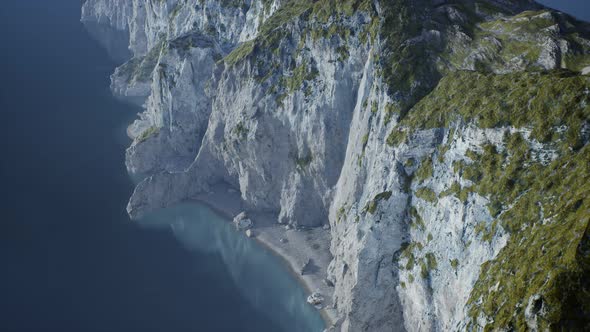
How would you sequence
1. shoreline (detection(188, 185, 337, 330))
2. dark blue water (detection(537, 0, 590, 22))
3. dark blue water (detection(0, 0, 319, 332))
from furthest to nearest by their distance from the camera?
dark blue water (detection(537, 0, 590, 22)) → shoreline (detection(188, 185, 337, 330)) → dark blue water (detection(0, 0, 319, 332))

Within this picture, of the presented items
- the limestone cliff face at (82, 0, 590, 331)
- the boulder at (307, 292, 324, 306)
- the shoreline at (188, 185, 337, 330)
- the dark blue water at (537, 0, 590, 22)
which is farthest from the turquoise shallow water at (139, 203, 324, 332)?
the dark blue water at (537, 0, 590, 22)

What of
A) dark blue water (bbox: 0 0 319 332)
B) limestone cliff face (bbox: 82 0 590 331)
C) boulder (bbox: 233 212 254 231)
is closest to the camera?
limestone cliff face (bbox: 82 0 590 331)

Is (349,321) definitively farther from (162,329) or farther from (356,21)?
(356,21)

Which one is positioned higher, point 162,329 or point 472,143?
point 472,143

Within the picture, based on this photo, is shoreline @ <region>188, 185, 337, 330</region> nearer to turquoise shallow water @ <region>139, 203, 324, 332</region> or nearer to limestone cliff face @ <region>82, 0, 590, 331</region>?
turquoise shallow water @ <region>139, 203, 324, 332</region>

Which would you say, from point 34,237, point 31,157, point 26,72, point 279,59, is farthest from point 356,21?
point 26,72

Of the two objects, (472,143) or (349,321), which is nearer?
(472,143)

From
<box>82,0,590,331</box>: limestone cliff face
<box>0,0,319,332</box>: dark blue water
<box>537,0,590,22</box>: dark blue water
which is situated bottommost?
<box>0,0,319,332</box>: dark blue water

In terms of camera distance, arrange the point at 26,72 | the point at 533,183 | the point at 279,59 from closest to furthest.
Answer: the point at 533,183 < the point at 279,59 < the point at 26,72
